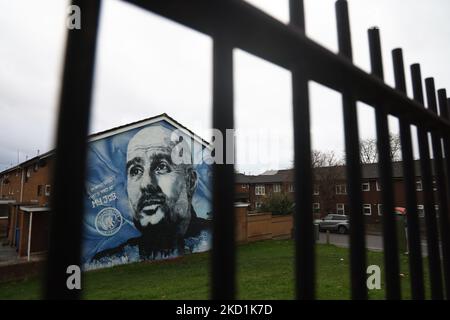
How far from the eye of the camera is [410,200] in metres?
1.30

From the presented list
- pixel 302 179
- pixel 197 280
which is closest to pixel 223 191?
pixel 302 179

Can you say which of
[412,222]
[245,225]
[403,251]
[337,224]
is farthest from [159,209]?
[337,224]

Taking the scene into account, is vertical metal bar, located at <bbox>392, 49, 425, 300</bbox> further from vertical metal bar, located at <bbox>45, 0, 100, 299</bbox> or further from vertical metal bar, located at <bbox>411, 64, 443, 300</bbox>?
vertical metal bar, located at <bbox>45, 0, 100, 299</bbox>

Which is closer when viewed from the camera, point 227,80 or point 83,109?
point 83,109

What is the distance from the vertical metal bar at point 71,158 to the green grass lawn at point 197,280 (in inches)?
292

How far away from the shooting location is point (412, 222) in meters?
1.30

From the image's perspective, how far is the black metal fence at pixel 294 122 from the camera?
490 mm

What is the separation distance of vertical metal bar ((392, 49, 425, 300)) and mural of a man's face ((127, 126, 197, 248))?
14610mm

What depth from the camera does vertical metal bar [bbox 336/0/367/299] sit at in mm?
985

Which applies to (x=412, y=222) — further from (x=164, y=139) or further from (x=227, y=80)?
(x=164, y=139)

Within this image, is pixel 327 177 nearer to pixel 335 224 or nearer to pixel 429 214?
pixel 335 224

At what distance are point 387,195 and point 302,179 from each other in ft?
1.64

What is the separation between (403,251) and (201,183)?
442 inches
